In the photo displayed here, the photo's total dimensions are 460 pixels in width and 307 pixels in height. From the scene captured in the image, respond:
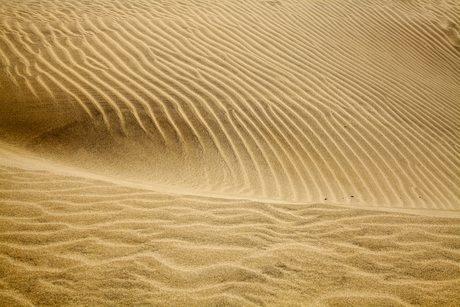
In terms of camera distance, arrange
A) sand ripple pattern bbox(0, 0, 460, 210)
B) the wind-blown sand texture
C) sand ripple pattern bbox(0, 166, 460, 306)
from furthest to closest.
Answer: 1. sand ripple pattern bbox(0, 0, 460, 210)
2. the wind-blown sand texture
3. sand ripple pattern bbox(0, 166, 460, 306)

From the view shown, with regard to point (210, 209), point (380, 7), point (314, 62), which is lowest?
point (210, 209)

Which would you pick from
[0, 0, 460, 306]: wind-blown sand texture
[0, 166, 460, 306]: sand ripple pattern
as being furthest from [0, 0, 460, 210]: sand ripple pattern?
[0, 166, 460, 306]: sand ripple pattern

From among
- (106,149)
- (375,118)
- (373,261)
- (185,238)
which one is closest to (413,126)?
(375,118)

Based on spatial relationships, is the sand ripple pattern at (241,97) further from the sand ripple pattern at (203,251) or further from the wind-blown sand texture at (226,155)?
the sand ripple pattern at (203,251)

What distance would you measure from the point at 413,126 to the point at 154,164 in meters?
4.34

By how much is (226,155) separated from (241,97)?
1.27m

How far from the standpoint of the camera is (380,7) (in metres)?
8.90

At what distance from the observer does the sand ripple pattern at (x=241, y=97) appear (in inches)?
155

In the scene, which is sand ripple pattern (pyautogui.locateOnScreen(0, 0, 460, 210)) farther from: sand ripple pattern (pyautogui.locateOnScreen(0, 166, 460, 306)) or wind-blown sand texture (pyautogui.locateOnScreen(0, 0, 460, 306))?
sand ripple pattern (pyautogui.locateOnScreen(0, 166, 460, 306))

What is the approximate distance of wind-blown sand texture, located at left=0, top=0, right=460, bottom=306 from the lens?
6.64 ft

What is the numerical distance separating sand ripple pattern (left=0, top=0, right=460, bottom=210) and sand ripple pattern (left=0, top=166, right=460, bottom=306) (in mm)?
824

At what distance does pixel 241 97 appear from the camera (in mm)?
4836

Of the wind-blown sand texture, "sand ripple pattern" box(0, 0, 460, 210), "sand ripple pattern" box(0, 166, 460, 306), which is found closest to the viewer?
"sand ripple pattern" box(0, 166, 460, 306)

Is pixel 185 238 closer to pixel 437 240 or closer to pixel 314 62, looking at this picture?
pixel 437 240
